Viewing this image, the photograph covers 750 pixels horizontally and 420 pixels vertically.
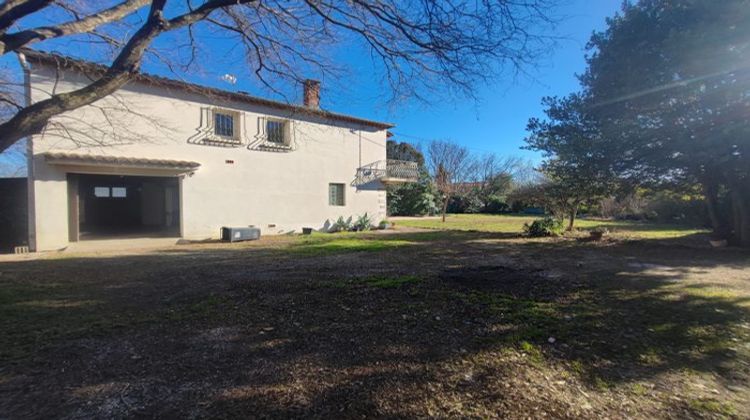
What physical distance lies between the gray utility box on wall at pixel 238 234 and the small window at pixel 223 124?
400cm

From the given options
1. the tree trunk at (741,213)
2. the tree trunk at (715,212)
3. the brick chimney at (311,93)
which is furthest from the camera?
the tree trunk at (715,212)

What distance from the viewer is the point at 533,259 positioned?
8.70 meters

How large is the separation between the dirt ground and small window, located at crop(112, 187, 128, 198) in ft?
41.0

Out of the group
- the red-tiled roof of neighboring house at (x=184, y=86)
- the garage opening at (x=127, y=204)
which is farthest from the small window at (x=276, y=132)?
the garage opening at (x=127, y=204)

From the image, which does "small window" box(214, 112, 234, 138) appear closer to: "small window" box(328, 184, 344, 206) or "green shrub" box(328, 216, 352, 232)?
"small window" box(328, 184, 344, 206)

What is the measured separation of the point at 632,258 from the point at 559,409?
8.25 meters

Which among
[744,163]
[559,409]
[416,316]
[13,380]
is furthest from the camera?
[744,163]

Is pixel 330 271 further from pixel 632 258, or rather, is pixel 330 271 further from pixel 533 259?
pixel 632 258

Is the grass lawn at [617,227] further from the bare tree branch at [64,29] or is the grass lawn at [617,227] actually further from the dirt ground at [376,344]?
the bare tree branch at [64,29]

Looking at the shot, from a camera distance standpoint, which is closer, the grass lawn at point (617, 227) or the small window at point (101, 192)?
the grass lawn at point (617, 227)

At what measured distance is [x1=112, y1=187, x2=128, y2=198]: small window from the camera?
17.9m

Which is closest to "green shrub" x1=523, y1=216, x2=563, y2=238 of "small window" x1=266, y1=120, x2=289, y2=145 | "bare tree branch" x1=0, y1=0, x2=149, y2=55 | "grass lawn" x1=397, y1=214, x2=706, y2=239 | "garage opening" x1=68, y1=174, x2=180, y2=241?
"grass lawn" x1=397, y1=214, x2=706, y2=239

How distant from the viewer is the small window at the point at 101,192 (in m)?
17.0

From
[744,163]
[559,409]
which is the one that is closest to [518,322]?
[559,409]
